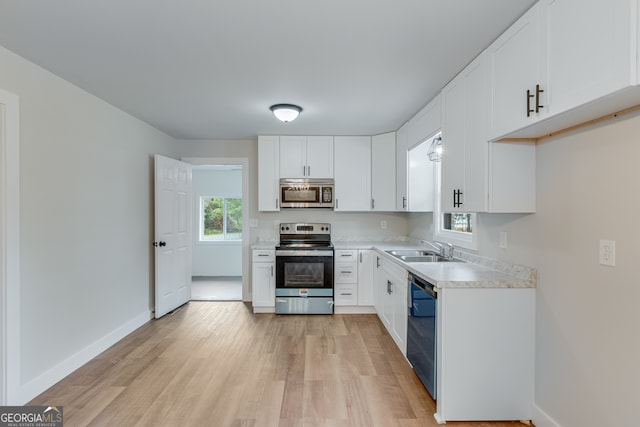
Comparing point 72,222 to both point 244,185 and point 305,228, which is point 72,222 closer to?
point 244,185

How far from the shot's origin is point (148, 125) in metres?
3.94

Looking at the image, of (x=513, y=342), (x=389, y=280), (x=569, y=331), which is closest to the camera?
(x=569, y=331)

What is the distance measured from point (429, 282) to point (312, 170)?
103 inches

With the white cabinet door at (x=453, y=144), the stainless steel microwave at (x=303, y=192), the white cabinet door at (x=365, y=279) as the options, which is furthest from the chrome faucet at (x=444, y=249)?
the stainless steel microwave at (x=303, y=192)

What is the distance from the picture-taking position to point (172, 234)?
4207mm

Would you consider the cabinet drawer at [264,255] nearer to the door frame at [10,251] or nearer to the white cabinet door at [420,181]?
Result: the white cabinet door at [420,181]

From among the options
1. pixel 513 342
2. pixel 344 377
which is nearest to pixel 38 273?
pixel 344 377

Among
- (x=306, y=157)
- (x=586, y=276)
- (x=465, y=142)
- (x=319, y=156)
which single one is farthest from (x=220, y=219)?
(x=586, y=276)

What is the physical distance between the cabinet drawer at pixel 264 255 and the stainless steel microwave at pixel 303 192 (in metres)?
0.66

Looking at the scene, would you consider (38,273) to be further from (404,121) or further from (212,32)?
(404,121)

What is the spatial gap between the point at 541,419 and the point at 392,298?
1.47m

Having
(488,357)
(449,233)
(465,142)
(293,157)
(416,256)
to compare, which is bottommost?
(488,357)

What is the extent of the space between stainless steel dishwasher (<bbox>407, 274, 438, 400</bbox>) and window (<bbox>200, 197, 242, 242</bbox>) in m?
5.10

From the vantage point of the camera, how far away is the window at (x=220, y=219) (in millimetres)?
7004
